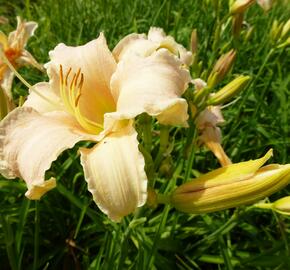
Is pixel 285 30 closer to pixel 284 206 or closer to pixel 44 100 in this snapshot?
pixel 284 206

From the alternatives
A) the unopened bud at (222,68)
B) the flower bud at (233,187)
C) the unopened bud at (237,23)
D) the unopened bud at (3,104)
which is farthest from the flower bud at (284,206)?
the unopened bud at (237,23)

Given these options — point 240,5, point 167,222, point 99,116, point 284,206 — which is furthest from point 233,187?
point 240,5

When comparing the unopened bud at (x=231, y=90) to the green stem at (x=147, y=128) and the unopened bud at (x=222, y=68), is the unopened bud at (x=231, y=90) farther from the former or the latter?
the green stem at (x=147, y=128)

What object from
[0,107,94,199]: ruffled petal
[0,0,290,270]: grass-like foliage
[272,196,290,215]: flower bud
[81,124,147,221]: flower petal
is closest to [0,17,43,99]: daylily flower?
[0,0,290,270]: grass-like foliage

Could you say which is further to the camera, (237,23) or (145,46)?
(237,23)

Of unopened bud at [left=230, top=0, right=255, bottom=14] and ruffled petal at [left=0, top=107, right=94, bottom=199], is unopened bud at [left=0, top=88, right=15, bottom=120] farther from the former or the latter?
unopened bud at [left=230, top=0, right=255, bottom=14]

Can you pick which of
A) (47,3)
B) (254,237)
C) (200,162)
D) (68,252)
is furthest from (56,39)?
(254,237)

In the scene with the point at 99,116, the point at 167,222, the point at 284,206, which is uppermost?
the point at 99,116
